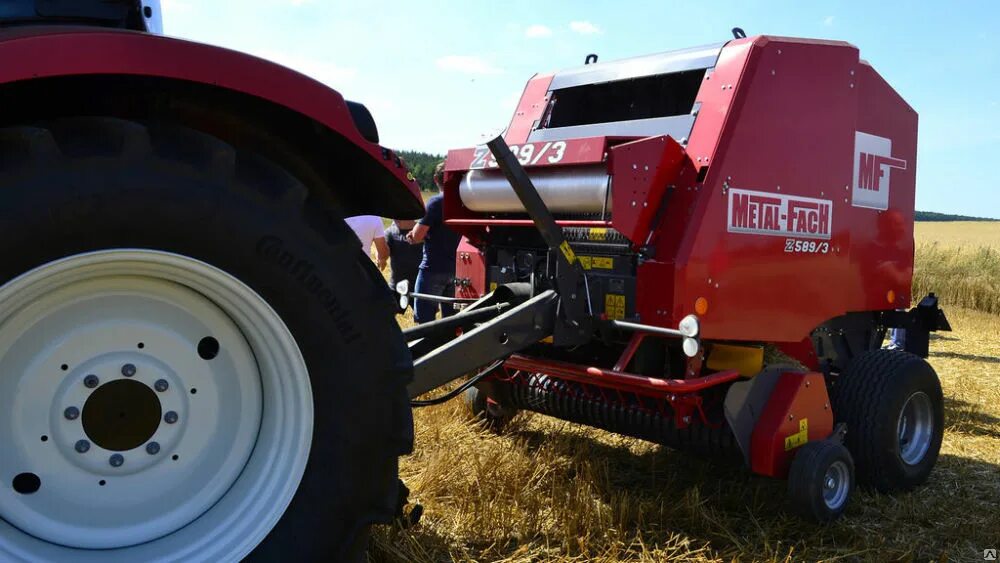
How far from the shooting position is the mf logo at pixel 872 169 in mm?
3781

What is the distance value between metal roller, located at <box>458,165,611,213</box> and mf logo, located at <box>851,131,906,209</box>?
56.2 inches

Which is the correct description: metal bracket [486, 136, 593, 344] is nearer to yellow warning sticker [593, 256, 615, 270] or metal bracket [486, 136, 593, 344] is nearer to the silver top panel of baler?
yellow warning sticker [593, 256, 615, 270]

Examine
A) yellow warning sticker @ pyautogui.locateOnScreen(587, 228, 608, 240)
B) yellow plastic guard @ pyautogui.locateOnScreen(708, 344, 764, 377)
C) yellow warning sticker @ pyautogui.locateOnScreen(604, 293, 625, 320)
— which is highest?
yellow warning sticker @ pyautogui.locateOnScreen(587, 228, 608, 240)

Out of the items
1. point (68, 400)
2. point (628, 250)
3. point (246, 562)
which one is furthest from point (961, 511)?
point (68, 400)

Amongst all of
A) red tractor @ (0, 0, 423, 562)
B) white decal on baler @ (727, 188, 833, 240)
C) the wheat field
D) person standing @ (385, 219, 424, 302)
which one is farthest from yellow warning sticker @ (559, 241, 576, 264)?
person standing @ (385, 219, 424, 302)

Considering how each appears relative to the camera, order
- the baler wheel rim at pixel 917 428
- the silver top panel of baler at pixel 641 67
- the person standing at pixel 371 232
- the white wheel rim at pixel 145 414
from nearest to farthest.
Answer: the white wheel rim at pixel 145 414, the silver top panel of baler at pixel 641 67, the baler wheel rim at pixel 917 428, the person standing at pixel 371 232

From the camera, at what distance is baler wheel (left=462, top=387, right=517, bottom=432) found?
4402 millimetres

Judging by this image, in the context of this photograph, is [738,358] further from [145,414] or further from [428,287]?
[428,287]

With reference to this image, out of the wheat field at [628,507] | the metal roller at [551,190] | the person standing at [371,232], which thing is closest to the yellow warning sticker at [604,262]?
the metal roller at [551,190]

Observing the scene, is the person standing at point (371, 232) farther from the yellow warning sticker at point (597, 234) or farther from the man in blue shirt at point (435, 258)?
the yellow warning sticker at point (597, 234)

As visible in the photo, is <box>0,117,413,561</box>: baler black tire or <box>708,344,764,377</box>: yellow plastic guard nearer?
<box>0,117,413,561</box>: baler black tire

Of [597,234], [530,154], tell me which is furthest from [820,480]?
[530,154]

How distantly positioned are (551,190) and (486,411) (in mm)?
1598

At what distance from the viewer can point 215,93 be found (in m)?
1.68
